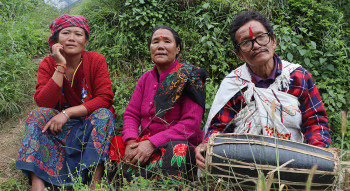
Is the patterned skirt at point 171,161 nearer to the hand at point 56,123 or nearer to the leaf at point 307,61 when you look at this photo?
the hand at point 56,123

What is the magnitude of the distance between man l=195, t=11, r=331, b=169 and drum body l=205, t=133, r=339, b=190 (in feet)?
1.43

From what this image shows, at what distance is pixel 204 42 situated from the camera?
4.21 meters

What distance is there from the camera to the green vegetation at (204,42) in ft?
13.1

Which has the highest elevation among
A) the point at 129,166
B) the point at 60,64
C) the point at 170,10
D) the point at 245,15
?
the point at 170,10

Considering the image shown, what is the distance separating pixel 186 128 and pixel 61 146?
1.18m

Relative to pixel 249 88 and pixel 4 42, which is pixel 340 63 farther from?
pixel 4 42

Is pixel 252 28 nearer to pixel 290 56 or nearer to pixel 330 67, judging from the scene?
pixel 290 56

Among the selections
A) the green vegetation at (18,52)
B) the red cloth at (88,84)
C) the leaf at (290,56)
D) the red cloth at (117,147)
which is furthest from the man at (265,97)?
the green vegetation at (18,52)

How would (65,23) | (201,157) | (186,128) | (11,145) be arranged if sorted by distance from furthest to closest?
(11,145)
(65,23)
(186,128)
(201,157)

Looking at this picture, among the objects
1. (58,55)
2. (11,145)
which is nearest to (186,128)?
(58,55)

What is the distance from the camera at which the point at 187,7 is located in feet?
15.5

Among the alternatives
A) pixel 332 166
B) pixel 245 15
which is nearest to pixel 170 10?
pixel 245 15

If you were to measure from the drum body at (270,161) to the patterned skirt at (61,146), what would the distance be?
3.42ft

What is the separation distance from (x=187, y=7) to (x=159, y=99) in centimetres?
254
